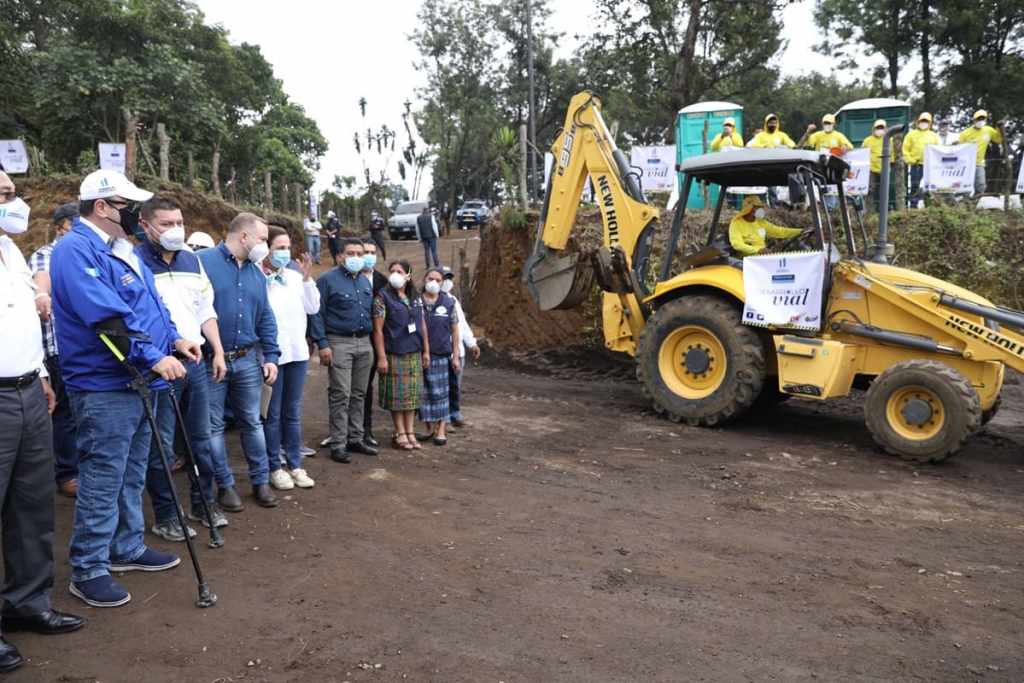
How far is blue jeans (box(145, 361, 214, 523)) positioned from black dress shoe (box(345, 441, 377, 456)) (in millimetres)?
1915

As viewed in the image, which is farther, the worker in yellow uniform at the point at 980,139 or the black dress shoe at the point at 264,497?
the worker in yellow uniform at the point at 980,139

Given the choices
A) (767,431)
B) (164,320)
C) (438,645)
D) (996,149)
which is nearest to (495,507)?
(438,645)

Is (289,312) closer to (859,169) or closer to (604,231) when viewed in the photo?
(604,231)

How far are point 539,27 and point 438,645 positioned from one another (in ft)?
109

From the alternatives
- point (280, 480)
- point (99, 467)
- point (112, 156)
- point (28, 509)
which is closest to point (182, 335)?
point (99, 467)

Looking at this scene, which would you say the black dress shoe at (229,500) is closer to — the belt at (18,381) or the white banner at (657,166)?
the belt at (18,381)

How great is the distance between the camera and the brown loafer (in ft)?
17.4

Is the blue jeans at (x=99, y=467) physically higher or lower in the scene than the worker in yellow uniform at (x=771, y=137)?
lower

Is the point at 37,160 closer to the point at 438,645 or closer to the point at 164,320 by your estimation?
the point at 164,320

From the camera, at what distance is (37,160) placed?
1861cm

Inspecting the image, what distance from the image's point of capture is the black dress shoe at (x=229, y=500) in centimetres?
503

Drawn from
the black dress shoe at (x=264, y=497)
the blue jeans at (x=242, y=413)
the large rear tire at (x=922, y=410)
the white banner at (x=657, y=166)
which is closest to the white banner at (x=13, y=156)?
the white banner at (x=657, y=166)

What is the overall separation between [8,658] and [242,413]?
2099mm

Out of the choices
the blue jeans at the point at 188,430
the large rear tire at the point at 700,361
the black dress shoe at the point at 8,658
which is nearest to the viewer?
the black dress shoe at the point at 8,658
